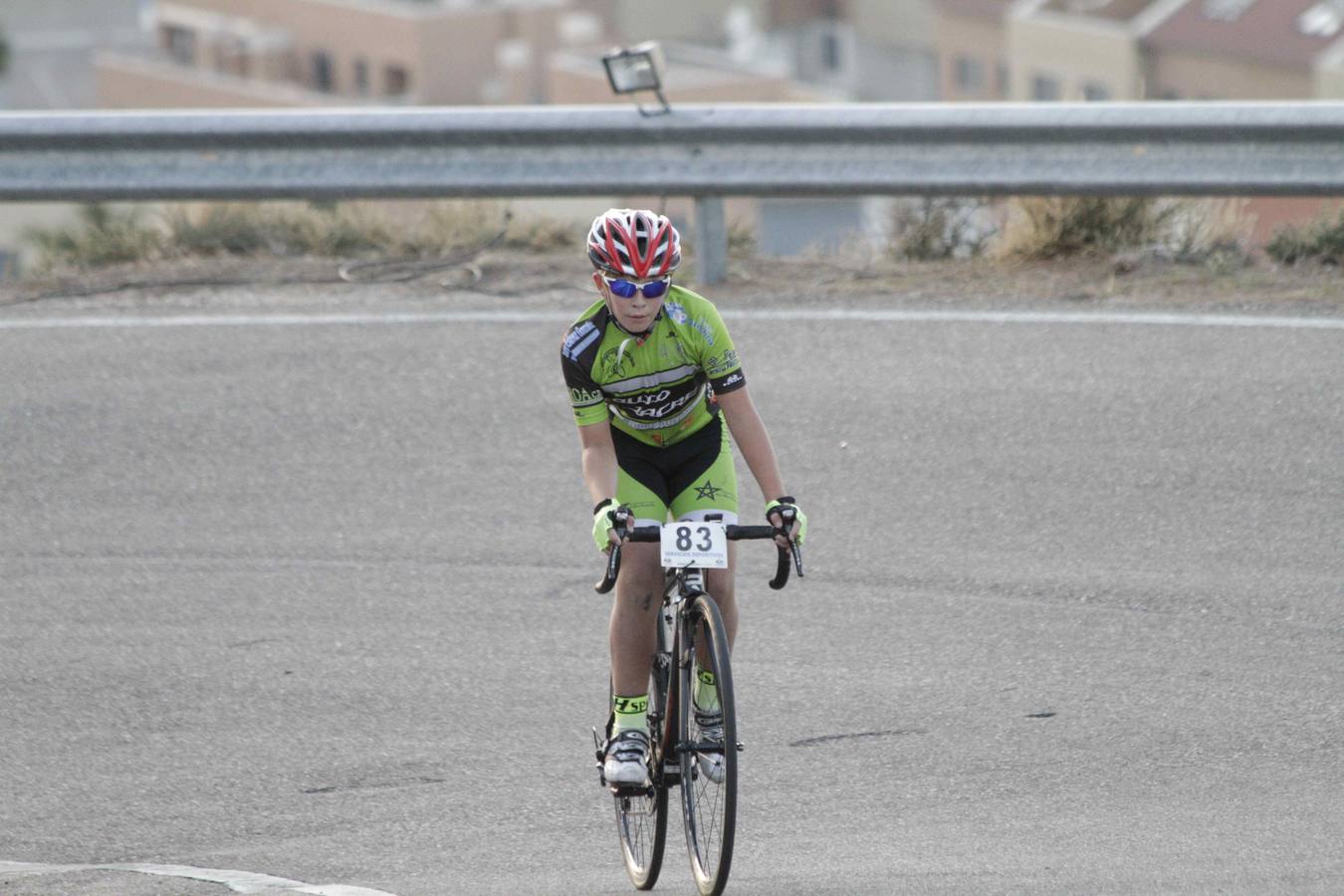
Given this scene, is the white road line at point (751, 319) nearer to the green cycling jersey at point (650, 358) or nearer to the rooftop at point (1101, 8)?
the green cycling jersey at point (650, 358)

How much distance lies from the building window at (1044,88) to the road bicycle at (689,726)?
171 ft

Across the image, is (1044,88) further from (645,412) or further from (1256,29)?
(645,412)

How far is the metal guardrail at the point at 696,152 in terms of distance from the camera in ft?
33.6

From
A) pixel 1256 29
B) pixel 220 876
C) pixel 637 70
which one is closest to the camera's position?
pixel 220 876

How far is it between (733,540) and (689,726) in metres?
0.56

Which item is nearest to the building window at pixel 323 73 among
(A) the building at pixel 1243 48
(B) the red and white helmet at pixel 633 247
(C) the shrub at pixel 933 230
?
(A) the building at pixel 1243 48

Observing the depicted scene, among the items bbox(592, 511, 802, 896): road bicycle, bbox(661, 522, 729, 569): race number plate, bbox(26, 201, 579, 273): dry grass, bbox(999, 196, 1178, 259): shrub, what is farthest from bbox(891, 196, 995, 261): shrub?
bbox(661, 522, 729, 569): race number plate

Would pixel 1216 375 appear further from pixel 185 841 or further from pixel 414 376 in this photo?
pixel 185 841

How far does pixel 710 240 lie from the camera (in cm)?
1118

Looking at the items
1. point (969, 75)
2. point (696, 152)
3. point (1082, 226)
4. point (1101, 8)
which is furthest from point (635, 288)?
point (969, 75)

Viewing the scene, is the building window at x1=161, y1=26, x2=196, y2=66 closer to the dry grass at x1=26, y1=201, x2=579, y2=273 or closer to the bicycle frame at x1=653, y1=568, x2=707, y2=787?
the dry grass at x1=26, y1=201, x2=579, y2=273

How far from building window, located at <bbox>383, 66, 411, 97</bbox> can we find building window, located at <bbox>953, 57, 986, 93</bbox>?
19.4m

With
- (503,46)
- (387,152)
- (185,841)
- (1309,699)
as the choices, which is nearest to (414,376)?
(387,152)

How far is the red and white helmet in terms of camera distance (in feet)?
17.9
